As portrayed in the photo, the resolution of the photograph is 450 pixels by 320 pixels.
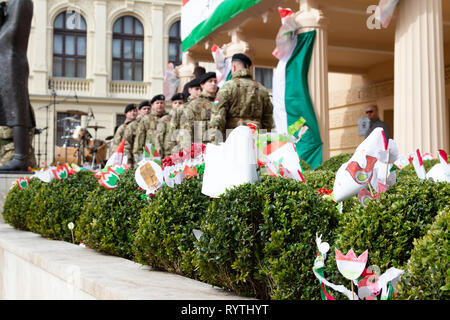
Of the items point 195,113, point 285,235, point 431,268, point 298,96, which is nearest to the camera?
point 431,268

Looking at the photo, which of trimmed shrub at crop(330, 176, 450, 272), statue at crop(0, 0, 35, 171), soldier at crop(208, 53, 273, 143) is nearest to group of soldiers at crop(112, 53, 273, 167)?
soldier at crop(208, 53, 273, 143)

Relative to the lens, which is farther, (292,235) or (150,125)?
(150,125)

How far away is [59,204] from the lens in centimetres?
561

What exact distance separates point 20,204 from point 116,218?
9.17ft

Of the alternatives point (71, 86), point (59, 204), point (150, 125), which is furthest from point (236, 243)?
point (71, 86)

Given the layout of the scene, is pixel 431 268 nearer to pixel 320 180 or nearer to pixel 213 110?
pixel 320 180

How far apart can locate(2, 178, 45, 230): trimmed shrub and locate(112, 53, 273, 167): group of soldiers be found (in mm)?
1688

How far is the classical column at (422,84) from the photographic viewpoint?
843 centimetres

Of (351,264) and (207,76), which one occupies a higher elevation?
(207,76)

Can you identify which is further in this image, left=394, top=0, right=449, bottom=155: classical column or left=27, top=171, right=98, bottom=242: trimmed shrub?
left=394, top=0, right=449, bottom=155: classical column

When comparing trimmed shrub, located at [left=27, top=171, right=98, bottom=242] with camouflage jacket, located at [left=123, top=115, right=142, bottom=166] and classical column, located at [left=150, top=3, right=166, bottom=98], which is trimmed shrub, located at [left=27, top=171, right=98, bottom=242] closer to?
camouflage jacket, located at [left=123, top=115, right=142, bottom=166]

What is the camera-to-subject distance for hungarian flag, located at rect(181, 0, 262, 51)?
11.8 m
